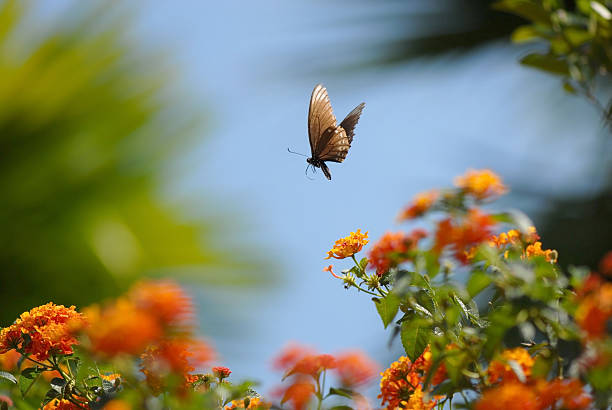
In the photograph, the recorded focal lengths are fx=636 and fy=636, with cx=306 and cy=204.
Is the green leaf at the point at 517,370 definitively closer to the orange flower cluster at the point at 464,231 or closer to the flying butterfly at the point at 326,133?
the orange flower cluster at the point at 464,231

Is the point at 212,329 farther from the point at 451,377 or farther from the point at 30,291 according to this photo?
the point at 451,377

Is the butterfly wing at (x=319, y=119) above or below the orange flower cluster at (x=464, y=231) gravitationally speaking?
above

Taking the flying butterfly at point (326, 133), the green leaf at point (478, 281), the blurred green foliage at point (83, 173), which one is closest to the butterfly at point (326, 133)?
the flying butterfly at point (326, 133)

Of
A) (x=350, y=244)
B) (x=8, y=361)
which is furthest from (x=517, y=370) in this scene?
(x=8, y=361)

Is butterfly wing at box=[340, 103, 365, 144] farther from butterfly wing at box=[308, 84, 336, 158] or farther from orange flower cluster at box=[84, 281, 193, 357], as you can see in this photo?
orange flower cluster at box=[84, 281, 193, 357]

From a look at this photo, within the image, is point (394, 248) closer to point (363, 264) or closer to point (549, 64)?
point (363, 264)

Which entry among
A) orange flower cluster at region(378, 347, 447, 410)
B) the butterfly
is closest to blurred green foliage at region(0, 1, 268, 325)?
the butterfly
